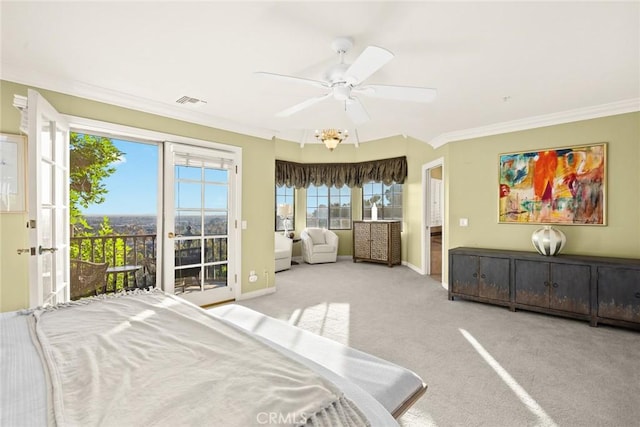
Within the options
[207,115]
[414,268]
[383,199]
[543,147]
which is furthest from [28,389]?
[383,199]

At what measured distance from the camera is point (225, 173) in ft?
13.6

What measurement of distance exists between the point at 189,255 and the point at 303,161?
4.16 m

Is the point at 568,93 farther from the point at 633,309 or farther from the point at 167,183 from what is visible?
the point at 167,183

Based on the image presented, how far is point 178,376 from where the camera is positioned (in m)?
1.04

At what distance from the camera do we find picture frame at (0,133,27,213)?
254cm

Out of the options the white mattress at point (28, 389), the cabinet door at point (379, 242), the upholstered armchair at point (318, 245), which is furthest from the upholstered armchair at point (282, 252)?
the white mattress at point (28, 389)

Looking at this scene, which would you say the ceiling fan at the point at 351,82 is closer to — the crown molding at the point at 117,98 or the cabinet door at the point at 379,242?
the crown molding at the point at 117,98

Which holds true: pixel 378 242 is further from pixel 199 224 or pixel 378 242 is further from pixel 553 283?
pixel 199 224

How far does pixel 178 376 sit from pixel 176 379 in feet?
0.06

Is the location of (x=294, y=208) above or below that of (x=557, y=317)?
above

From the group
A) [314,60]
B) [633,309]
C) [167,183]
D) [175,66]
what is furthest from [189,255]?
[633,309]

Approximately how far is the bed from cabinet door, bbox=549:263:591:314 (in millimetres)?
3153

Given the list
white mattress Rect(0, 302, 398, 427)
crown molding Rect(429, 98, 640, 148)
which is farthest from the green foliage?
crown molding Rect(429, 98, 640, 148)

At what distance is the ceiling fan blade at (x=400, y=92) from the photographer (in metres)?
2.27
